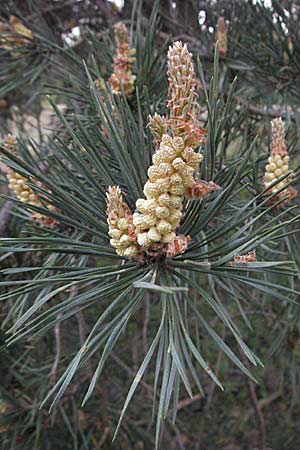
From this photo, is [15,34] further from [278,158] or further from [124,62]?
[278,158]

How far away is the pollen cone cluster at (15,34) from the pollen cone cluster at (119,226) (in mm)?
501

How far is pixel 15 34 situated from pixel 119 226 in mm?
517

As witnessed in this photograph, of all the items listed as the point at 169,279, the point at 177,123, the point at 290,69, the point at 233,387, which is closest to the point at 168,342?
the point at 169,279

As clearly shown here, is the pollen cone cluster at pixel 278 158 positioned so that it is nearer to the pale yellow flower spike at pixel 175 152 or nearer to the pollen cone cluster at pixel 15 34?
the pale yellow flower spike at pixel 175 152

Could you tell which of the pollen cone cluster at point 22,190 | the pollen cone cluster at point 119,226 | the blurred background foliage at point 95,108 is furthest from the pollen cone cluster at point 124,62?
the pollen cone cluster at point 119,226

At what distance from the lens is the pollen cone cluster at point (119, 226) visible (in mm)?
364

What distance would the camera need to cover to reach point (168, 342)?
13.7 inches

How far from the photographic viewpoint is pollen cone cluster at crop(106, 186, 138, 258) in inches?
14.3

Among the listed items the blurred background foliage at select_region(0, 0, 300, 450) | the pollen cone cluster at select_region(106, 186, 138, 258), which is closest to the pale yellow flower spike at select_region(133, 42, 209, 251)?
the pollen cone cluster at select_region(106, 186, 138, 258)

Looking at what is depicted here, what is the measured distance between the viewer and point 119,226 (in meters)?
0.37

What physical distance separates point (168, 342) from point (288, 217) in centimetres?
27

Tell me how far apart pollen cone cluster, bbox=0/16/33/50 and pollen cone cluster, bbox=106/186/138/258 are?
50 centimetres

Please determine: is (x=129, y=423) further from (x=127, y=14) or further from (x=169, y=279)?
(x=127, y=14)

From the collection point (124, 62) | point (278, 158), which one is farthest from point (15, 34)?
point (278, 158)
